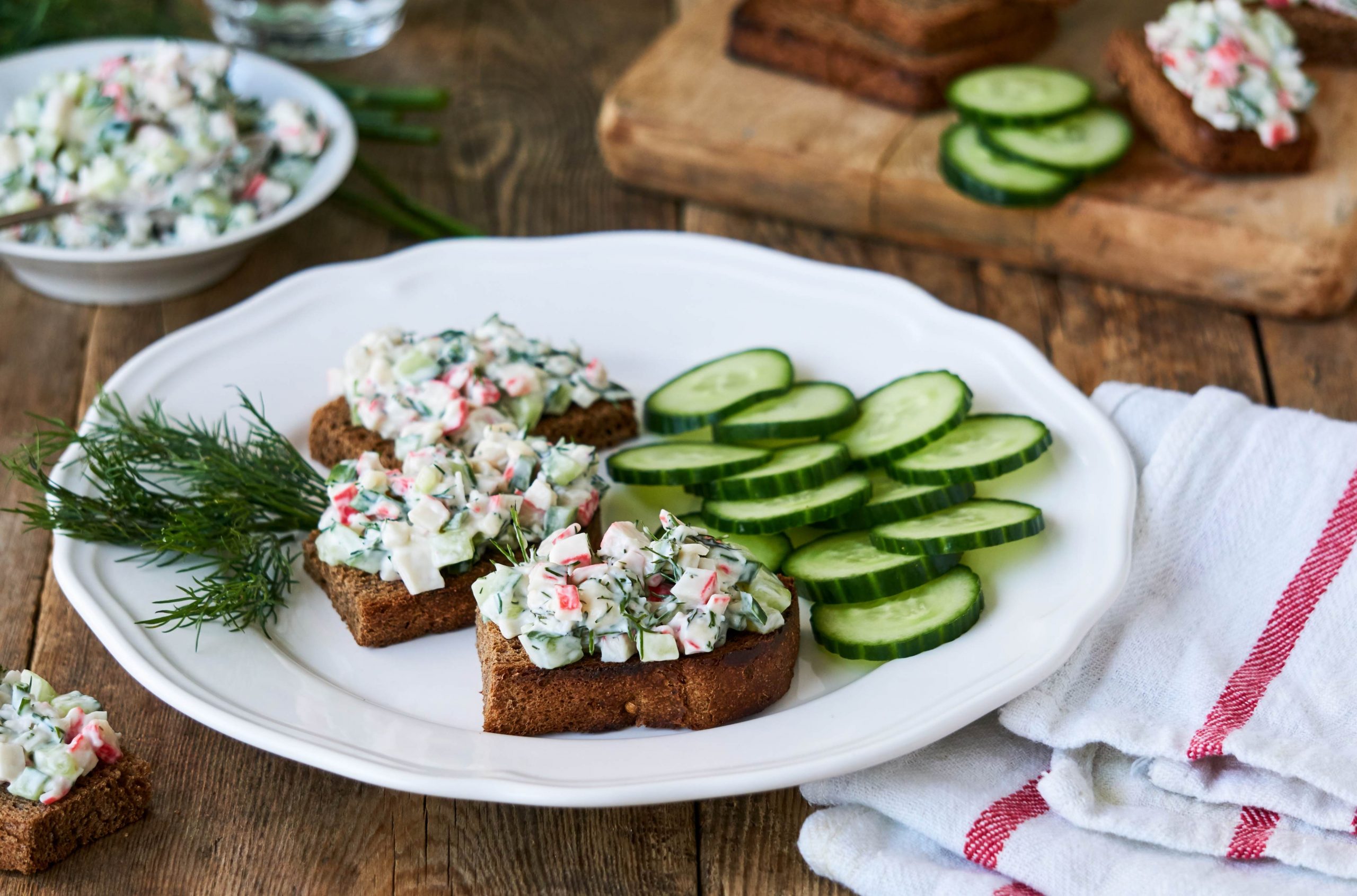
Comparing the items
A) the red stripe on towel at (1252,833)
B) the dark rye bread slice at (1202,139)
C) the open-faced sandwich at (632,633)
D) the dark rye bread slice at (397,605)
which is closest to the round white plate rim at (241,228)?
the dark rye bread slice at (397,605)

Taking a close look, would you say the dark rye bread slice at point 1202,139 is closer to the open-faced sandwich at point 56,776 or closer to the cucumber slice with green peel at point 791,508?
the cucumber slice with green peel at point 791,508

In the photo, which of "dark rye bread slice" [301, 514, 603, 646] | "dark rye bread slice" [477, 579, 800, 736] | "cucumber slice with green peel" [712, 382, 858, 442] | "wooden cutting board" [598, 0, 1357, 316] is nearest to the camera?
"dark rye bread slice" [477, 579, 800, 736]

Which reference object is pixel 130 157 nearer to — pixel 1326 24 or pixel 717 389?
pixel 717 389

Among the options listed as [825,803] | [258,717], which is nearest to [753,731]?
[825,803]

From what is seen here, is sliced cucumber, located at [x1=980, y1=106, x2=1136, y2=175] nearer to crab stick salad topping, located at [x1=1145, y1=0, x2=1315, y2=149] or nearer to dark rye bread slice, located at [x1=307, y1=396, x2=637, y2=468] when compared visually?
crab stick salad topping, located at [x1=1145, y1=0, x2=1315, y2=149]

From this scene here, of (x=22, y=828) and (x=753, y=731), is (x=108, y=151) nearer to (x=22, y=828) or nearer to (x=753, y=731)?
(x=22, y=828)

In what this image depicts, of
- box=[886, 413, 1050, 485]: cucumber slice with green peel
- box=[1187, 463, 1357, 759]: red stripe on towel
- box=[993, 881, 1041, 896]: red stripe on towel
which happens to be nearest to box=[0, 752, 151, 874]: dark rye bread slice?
box=[993, 881, 1041, 896]: red stripe on towel

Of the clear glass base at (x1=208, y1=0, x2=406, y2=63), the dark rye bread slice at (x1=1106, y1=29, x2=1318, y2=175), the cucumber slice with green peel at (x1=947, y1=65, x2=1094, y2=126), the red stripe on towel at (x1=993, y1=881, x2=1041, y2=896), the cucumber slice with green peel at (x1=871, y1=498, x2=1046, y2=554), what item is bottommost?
the clear glass base at (x1=208, y1=0, x2=406, y2=63)
